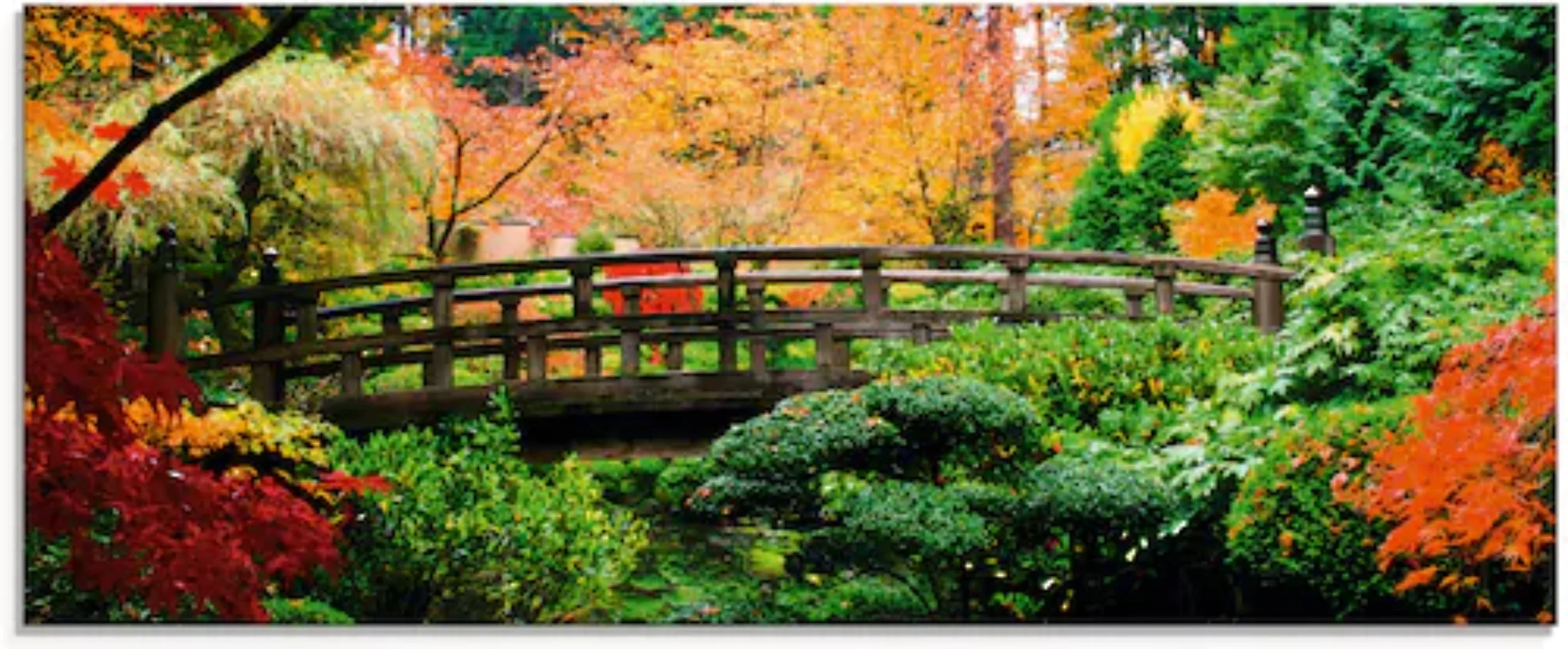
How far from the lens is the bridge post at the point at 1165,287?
23.3ft

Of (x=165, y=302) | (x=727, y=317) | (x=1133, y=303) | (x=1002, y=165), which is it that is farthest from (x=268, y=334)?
(x=1002, y=165)

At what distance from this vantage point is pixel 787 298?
26.2ft

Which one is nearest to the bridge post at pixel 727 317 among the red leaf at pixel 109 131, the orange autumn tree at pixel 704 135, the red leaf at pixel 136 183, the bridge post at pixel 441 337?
the orange autumn tree at pixel 704 135

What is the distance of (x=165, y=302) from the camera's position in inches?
222

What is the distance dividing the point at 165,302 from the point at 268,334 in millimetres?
493

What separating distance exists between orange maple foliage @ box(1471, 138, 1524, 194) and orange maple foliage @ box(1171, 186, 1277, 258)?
7.28 feet

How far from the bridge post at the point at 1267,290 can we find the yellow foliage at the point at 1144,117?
1.76 metres

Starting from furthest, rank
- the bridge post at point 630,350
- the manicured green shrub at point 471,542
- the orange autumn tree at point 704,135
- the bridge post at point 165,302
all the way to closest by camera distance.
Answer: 1. the orange autumn tree at point 704,135
2. the bridge post at point 630,350
3. the bridge post at point 165,302
4. the manicured green shrub at point 471,542

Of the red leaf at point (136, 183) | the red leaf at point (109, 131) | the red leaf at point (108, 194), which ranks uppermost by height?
the red leaf at point (109, 131)

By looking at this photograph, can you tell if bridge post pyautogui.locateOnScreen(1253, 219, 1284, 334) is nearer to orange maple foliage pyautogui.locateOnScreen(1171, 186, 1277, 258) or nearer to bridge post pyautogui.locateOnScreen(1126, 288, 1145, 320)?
bridge post pyautogui.locateOnScreen(1126, 288, 1145, 320)

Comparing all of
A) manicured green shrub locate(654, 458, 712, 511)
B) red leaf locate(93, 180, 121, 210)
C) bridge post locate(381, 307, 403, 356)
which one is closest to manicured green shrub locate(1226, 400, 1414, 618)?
manicured green shrub locate(654, 458, 712, 511)

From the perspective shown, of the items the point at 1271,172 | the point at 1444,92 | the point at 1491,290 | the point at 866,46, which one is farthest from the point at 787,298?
the point at 1491,290

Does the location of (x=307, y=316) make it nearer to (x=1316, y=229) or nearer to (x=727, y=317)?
(x=727, y=317)

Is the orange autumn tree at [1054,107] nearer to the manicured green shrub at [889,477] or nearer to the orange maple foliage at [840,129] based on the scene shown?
the orange maple foliage at [840,129]
